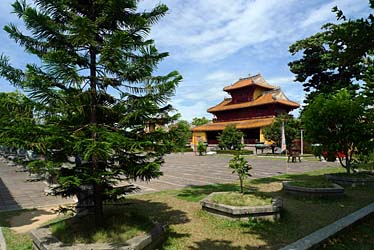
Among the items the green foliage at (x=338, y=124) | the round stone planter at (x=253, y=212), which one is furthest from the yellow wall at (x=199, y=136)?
the round stone planter at (x=253, y=212)

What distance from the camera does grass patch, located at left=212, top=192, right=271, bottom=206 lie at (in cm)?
597

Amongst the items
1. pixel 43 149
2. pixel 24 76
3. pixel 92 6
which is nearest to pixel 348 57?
pixel 92 6

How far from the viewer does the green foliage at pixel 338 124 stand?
9703mm

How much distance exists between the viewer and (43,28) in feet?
13.9

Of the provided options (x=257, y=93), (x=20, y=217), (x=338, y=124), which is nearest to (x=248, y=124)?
(x=257, y=93)

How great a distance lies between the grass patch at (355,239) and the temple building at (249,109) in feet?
87.5

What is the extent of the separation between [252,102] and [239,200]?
3227cm

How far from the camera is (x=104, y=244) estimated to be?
3.78 meters

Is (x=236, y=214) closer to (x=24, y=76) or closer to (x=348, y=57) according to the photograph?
(x=348, y=57)

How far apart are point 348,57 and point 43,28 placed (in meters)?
4.58

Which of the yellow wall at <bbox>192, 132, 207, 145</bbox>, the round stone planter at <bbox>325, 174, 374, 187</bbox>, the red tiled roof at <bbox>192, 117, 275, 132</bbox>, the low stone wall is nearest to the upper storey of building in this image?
the red tiled roof at <bbox>192, 117, 275, 132</bbox>

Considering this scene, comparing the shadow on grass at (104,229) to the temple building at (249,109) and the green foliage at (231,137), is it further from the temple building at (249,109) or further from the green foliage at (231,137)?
the temple building at (249,109)

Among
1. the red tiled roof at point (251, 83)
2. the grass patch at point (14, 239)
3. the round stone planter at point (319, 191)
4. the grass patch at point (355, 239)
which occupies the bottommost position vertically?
the grass patch at point (14, 239)

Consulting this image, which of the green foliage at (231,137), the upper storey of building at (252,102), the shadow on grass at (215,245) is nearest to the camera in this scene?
the shadow on grass at (215,245)
